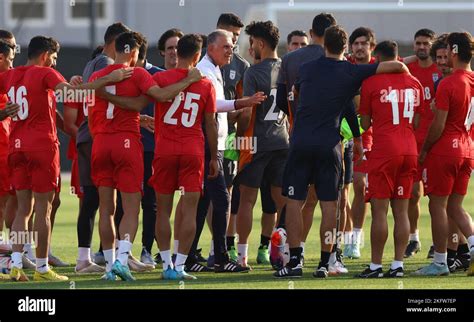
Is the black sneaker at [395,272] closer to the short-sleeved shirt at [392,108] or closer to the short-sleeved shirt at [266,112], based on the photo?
the short-sleeved shirt at [392,108]

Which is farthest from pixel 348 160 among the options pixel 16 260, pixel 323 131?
pixel 16 260

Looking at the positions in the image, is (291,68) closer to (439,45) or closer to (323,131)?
(323,131)

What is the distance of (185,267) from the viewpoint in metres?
13.1


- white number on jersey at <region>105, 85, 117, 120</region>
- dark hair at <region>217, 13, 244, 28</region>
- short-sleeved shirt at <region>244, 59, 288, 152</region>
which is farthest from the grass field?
dark hair at <region>217, 13, 244, 28</region>

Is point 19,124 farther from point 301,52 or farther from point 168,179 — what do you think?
point 301,52

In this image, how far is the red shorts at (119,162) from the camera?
11938mm

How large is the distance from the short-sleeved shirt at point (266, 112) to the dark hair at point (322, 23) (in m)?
0.53

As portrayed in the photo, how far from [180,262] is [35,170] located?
163 cm

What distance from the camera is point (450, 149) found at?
1248 centimetres

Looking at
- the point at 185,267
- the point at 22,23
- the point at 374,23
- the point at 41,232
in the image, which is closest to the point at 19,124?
the point at 41,232

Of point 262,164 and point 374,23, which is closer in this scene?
point 262,164

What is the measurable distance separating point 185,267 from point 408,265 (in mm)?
2393
